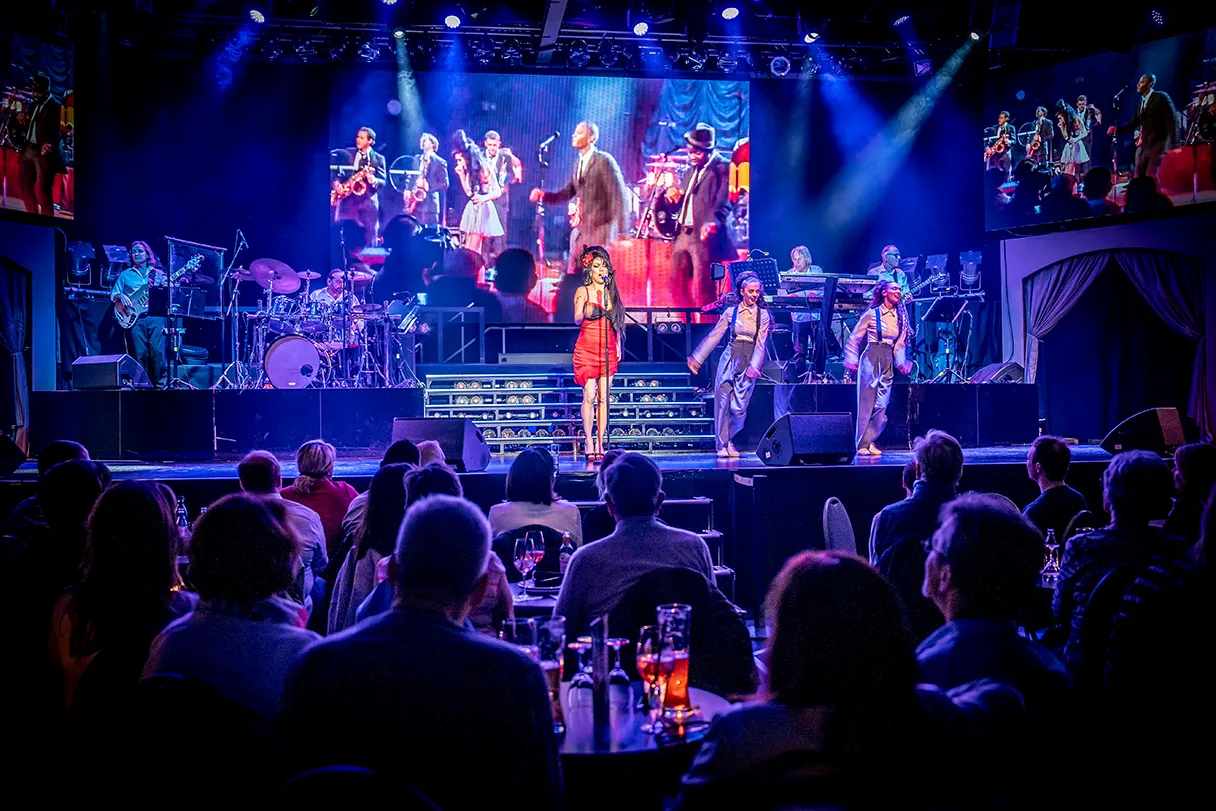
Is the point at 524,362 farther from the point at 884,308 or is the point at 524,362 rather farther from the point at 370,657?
the point at 370,657

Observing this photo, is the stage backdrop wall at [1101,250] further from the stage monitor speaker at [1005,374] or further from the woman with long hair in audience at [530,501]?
the woman with long hair in audience at [530,501]

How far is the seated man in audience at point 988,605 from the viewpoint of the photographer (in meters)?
2.09

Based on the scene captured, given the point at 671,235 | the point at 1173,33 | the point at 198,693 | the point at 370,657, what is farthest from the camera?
the point at 671,235

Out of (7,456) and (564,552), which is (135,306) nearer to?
(7,456)

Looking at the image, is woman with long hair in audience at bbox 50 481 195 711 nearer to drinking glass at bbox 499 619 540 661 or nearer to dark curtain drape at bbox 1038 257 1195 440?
drinking glass at bbox 499 619 540 661

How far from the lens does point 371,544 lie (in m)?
3.88

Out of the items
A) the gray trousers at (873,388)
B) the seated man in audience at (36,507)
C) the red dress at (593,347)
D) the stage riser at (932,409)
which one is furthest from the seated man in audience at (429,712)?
the stage riser at (932,409)

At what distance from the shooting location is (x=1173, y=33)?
13.0m

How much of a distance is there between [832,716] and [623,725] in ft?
3.14

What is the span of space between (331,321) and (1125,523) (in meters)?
11.7

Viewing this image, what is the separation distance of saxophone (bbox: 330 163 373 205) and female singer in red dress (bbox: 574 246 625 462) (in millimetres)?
6339

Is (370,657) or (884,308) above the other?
(884,308)

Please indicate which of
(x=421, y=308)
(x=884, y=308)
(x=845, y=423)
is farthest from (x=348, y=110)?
(x=845, y=423)

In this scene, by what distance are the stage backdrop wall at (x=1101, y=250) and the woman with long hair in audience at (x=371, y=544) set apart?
42.8ft
